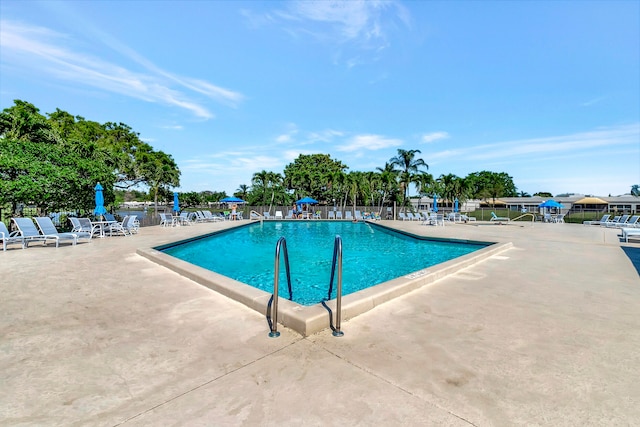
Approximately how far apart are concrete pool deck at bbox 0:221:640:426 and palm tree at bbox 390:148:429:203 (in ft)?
95.1

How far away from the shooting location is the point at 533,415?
1.59 m

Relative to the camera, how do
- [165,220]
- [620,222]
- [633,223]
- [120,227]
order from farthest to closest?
1. [165,220]
2. [620,222]
3. [633,223]
4. [120,227]

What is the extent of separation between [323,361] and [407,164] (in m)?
32.2

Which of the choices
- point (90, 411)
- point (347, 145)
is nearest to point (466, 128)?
point (347, 145)

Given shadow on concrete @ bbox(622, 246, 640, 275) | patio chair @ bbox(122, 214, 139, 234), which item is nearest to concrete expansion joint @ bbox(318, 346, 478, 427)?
shadow on concrete @ bbox(622, 246, 640, 275)

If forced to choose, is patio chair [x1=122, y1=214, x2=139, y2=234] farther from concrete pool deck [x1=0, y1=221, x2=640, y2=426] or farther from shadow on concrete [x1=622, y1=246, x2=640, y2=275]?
shadow on concrete [x1=622, y1=246, x2=640, y2=275]

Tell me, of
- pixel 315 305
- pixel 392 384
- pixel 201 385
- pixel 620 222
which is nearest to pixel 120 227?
pixel 315 305

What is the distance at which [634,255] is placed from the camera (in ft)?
23.0

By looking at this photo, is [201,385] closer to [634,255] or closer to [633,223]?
[634,255]

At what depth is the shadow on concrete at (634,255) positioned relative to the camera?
5.91 meters

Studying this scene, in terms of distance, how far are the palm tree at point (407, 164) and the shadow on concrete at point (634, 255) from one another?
24335 mm

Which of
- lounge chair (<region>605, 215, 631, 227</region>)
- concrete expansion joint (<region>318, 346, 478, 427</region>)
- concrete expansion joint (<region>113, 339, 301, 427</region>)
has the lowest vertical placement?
concrete expansion joint (<region>113, 339, 301, 427</region>)

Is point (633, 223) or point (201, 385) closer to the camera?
point (201, 385)

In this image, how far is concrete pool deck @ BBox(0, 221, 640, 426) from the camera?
5.32 ft
